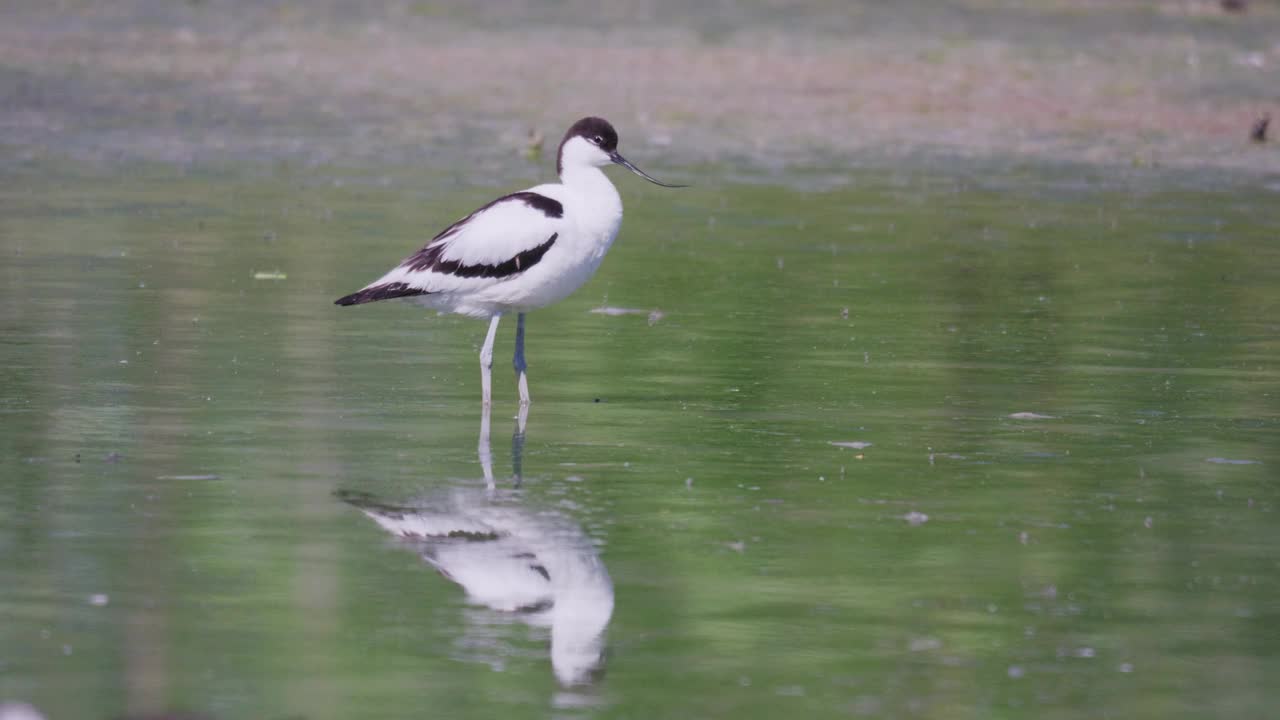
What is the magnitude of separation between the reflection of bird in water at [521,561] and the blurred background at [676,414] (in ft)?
0.17

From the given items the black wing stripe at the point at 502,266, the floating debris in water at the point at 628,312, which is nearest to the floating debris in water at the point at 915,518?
the black wing stripe at the point at 502,266

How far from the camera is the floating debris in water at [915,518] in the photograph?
914 centimetres

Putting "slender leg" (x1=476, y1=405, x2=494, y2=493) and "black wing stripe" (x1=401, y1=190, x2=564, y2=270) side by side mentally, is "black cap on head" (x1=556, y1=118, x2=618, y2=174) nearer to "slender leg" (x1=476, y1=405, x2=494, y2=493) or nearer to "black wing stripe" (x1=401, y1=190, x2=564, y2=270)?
"black wing stripe" (x1=401, y1=190, x2=564, y2=270)

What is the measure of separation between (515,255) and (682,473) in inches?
93.0

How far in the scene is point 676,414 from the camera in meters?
11.4

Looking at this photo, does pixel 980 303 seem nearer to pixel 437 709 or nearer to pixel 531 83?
pixel 437 709

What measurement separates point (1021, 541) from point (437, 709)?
2.93 metres

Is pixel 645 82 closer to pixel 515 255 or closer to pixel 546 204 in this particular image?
pixel 546 204

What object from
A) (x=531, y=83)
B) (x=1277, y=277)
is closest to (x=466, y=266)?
(x=1277, y=277)

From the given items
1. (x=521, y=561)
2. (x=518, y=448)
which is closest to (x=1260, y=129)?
(x=518, y=448)

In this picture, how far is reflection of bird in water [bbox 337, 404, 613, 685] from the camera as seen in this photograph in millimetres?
7469

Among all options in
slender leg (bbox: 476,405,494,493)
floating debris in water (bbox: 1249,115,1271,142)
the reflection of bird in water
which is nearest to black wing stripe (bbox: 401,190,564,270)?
slender leg (bbox: 476,405,494,493)

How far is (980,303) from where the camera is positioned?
1563cm

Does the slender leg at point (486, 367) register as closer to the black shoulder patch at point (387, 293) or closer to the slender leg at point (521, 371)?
the slender leg at point (521, 371)
